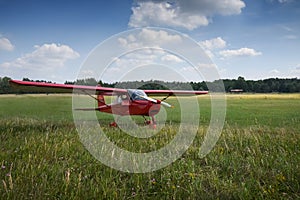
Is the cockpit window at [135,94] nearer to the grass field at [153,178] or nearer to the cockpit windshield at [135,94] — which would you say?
the cockpit windshield at [135,94]

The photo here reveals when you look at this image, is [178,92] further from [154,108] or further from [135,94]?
[135,94]

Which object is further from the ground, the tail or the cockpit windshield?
the cockpit windshield

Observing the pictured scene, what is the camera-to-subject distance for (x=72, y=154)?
485 centimetres

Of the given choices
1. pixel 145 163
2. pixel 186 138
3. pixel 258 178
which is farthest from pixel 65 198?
pixel 186 138

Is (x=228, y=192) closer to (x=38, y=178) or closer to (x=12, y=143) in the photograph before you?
(x=38, y=178)

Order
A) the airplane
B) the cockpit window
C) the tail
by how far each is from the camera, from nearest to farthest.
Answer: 1. the airplane
2. the cockpit window
3. the tail

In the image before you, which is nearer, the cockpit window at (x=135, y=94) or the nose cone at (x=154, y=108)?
the nose cone at (x=154, y=108)

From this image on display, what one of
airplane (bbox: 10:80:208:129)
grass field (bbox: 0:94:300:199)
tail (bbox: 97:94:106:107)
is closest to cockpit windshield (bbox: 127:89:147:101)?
airplane (bbox: 10:80:208:129)

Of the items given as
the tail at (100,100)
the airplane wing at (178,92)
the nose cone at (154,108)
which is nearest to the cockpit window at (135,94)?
the nose cone at (154,108)

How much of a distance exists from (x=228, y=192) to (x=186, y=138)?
12.7 ft

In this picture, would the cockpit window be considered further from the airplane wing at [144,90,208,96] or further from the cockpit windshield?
the airplane wing at [144,90,208,96]

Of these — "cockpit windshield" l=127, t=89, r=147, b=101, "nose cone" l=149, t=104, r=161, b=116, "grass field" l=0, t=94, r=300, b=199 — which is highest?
"cockpit windshield" l=127, t=89, r=147, b=101

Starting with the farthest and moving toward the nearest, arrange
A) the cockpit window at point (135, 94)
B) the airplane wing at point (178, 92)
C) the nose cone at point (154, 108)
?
1. the airplane wing at point (178, 92)
2. the cockpit window at point (135, 94)
3. the nose cone at point (154, 108)

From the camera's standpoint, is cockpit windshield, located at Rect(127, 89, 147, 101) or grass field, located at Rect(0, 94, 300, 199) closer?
grass field, located at Rect(0, 94, 300, 199)
